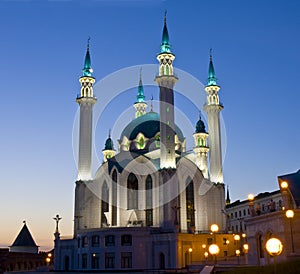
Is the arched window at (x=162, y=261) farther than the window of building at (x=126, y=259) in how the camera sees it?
No

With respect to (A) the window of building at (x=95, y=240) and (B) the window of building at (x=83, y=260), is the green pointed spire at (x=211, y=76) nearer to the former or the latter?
(A) the window of building at (x=95, y=240)

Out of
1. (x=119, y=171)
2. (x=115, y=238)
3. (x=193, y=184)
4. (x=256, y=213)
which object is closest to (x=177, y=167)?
(x=193, y=184)

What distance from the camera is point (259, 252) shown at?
33250 millimetres

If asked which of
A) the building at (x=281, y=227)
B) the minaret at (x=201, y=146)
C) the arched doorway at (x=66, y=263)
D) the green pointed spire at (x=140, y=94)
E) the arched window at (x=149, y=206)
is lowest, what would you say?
the arched doorway at (x=66, y=263)

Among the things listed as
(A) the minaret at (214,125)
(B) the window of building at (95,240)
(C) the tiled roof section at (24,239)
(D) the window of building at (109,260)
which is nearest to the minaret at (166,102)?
(A) the minaret at (214,125)

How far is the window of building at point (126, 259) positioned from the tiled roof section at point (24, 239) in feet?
112

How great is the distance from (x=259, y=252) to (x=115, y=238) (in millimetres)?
27597

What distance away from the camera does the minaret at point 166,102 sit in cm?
5981

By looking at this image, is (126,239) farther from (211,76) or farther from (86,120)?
(211,76)

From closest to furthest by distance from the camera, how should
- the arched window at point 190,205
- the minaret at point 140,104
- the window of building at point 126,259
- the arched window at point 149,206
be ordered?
the window of building at point 126,259
the arched window at point 149,206
the arched window at point 190,205
the minaret at point 140,104

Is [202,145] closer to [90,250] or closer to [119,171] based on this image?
[119,171]

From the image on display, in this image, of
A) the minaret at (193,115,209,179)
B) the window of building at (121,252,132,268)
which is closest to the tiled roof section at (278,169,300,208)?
the window of building at (121,252,132,268)

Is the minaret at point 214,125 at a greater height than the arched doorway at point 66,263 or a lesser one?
greater

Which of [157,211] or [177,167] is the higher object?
[177,167]
